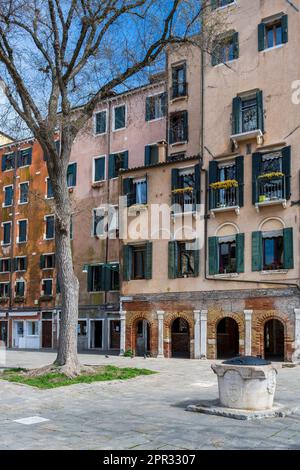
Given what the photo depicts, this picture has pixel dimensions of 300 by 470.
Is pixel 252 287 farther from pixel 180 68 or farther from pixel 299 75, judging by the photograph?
pixel 180 68

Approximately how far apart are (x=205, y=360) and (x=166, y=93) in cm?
1495

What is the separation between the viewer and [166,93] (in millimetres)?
30141

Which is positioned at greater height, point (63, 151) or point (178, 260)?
point (63, 151)

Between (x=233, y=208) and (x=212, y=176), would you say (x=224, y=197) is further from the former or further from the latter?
(x=212, y=176)

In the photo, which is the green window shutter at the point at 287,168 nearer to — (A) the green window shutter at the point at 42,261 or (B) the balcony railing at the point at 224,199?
(B) the balcony railing at the point at 224,199

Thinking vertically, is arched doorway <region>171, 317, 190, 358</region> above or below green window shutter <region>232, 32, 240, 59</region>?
below

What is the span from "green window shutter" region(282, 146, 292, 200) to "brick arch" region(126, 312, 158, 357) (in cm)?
924

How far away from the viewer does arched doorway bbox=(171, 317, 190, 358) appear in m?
29.2

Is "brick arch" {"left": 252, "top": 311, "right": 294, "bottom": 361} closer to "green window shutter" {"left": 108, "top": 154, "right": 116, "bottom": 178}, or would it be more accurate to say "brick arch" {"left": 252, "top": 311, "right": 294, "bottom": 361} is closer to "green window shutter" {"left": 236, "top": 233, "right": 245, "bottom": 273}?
"green window shutter" {"left": 236, "top": 233, "right": 245, "bottom": 273}

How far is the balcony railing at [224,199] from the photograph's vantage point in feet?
81.8

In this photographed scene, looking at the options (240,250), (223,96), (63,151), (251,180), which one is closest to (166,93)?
(223,96)

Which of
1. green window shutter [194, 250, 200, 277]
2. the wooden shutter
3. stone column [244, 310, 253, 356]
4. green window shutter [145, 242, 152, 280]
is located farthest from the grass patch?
the wooden shutter

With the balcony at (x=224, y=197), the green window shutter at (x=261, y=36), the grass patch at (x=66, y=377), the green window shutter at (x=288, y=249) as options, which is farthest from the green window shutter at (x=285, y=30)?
the grass patch at (x=66, y=377)

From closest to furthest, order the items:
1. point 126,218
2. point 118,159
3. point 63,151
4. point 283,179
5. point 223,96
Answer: point 63,151, point 283,179, point 223,96, point 126,218, point 118,159
